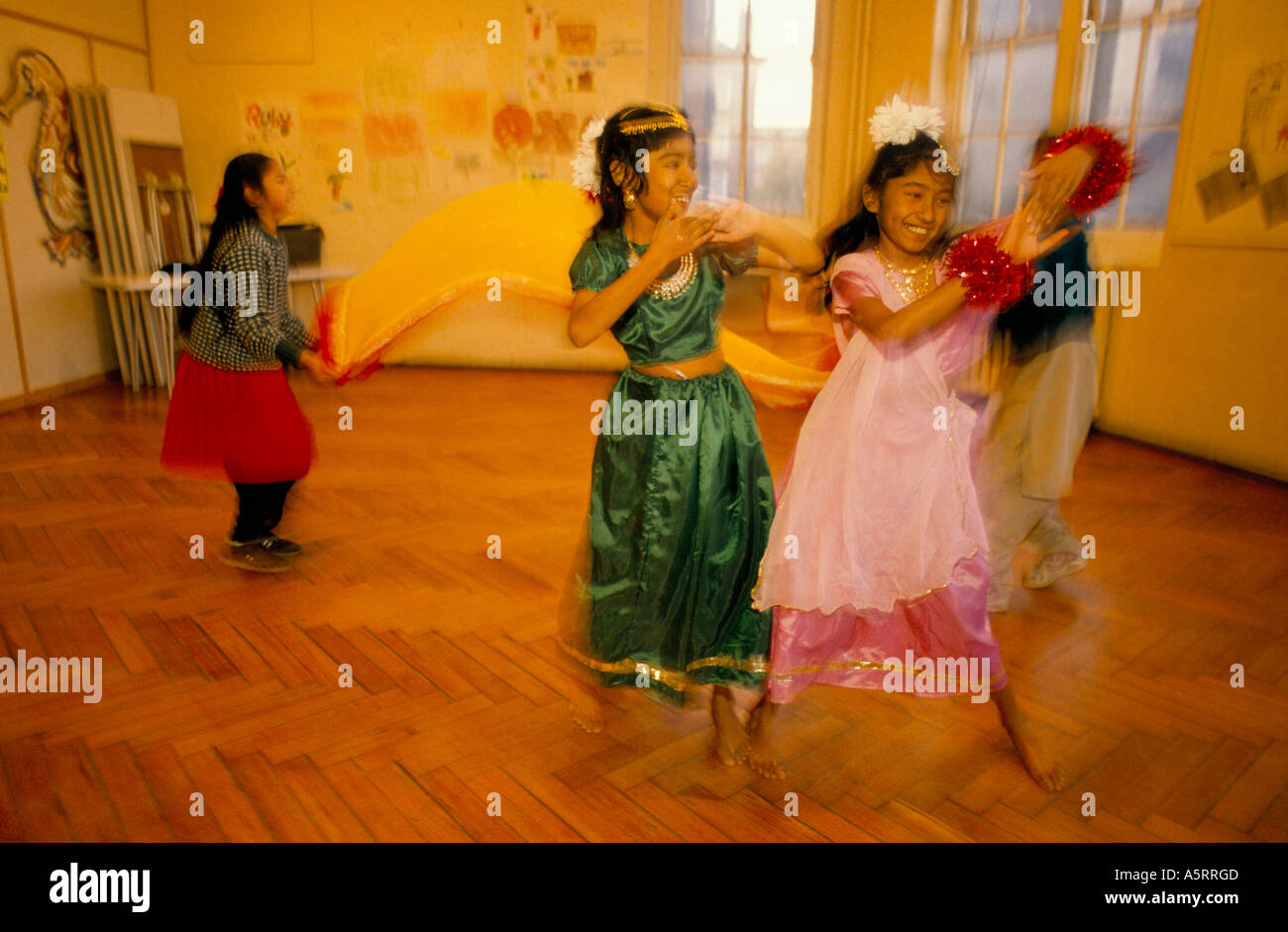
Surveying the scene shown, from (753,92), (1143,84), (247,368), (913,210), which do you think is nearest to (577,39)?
(753,92)

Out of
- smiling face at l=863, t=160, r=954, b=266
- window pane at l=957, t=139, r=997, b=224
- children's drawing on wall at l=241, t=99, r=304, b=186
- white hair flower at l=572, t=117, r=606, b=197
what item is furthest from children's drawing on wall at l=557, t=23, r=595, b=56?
smiling face at l=863, t=160, r=954, b=266

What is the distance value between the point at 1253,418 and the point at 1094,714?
108 inches

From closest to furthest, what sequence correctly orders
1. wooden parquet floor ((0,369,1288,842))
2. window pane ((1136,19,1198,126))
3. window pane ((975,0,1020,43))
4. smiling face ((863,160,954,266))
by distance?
smiling face ((863,160,954,266)) < wooden parquet floor ((0,369,1288,842)) < window pane ((1136,19,1198,126)) < window pane ((975,0,1020,43))

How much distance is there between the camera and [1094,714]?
220 centimetres

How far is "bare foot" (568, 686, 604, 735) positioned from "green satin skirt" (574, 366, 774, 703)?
191 millimetres

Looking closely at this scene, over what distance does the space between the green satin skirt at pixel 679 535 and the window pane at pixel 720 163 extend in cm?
515

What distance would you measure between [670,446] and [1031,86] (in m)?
4.71

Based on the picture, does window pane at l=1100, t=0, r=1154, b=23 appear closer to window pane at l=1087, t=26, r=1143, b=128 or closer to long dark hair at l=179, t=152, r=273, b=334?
window pane at l=1087, t=26, r=1143, b=128

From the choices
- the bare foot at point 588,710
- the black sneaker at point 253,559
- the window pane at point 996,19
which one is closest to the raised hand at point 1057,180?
the bare foot at point 588,710

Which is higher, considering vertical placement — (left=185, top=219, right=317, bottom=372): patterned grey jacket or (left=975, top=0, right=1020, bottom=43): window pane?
(left=975, top=0, right=1020, bottom=43): window pane

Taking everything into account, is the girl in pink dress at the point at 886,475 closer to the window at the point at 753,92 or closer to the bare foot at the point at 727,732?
the bare foot at the point at 727,732

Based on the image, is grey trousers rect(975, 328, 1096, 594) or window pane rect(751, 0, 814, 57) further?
window pane rect(751, 0, 814, 57)

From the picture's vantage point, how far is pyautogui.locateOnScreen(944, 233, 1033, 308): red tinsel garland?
1.55 m
